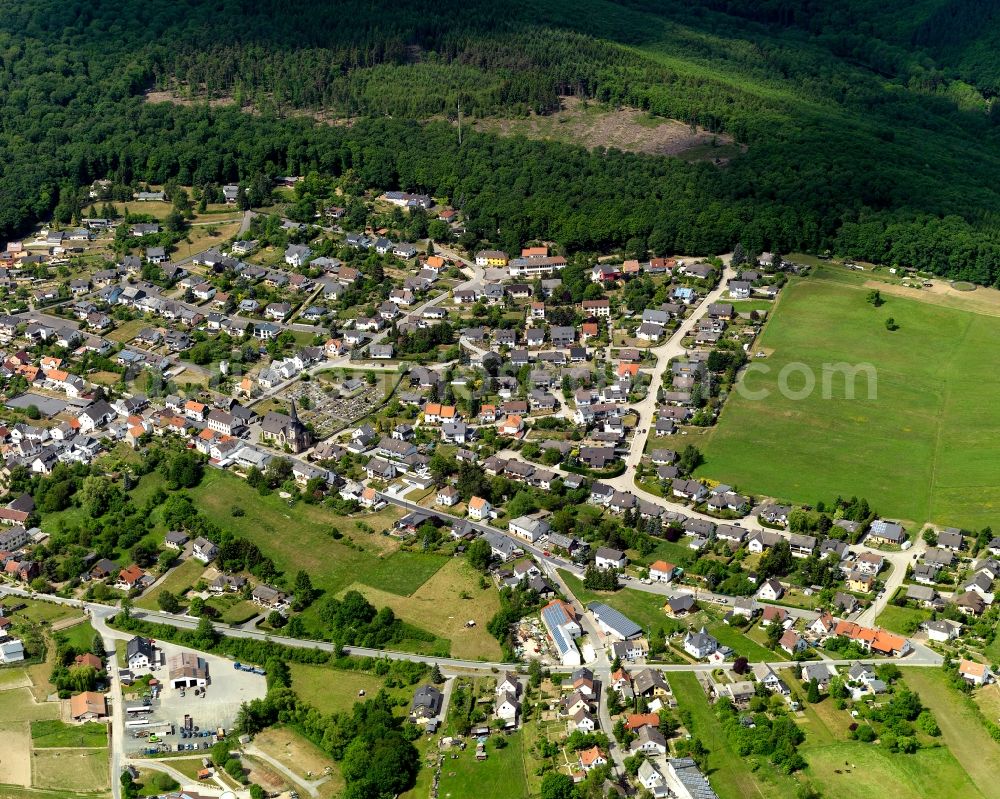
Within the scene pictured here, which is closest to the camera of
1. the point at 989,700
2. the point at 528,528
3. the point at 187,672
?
the point at 989,700

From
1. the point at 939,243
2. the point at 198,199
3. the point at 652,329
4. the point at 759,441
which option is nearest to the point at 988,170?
the point at 939,243

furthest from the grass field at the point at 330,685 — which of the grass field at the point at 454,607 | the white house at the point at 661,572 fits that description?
the white house at the point at 661,572

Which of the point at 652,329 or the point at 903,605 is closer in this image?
the point at 903,605

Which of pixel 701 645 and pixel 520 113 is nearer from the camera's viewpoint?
pixel 701 645

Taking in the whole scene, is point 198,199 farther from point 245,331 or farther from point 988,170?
point 988,170

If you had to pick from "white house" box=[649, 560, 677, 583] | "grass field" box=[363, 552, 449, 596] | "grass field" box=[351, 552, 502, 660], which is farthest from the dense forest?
"grass field" box=[351, 552, 502, 660]

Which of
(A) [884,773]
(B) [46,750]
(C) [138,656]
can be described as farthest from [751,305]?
(B) [46,750]

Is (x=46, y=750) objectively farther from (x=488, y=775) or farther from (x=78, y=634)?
(x=488, y=775)
